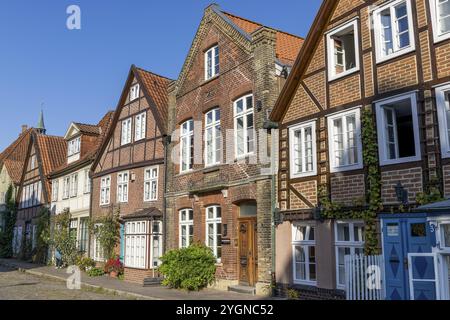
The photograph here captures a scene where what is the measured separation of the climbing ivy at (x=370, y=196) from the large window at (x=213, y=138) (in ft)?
19.7

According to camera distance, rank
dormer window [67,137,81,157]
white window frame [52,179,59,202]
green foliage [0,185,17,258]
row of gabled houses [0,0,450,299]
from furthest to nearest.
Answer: green foliage [0,185,17,258]
white window frame [52,179,59,202]
dormer window [67,137,81,157]
row of gabled houses [0,0,450,299]

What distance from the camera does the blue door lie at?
9.71m

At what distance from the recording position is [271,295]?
43.0ft

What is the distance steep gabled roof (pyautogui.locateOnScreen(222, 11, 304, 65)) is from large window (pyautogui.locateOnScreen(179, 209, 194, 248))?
21.8 feet

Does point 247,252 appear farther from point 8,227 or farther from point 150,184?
point 8,227

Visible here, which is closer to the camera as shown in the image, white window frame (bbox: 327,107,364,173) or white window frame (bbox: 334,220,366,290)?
white window frame (bbox: 334,220,366,290)

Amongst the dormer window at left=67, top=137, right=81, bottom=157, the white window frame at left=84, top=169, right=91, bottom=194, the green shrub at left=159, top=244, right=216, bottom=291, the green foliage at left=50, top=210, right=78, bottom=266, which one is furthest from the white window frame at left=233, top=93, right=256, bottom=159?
the dormer window at left=67, top=137, right=81, bottom=157

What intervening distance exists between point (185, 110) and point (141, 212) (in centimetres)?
471

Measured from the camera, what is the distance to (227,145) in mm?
15719

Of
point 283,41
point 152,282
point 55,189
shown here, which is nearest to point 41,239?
point 55,189

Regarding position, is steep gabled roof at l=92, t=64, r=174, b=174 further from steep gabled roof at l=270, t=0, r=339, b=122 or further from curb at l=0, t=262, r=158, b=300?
steep gabled roof at l=270, t=0, r=339, b=122

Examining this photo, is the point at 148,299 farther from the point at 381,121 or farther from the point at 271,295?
the point at 381,121

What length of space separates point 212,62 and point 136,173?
6880 millimetres

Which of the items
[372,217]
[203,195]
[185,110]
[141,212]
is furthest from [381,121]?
[141,212]
